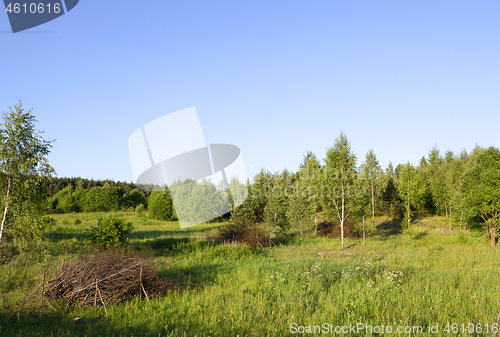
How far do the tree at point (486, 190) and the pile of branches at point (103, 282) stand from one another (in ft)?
76.6

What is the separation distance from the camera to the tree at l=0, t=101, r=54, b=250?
11.9 meters

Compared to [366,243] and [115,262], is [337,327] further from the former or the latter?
[366,243]

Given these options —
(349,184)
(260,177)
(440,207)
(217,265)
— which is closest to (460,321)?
(217,265)

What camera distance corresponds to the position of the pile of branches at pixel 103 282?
8.90m

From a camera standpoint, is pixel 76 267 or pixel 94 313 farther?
pixel 76 267

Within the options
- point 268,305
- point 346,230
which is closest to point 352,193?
point 346,230

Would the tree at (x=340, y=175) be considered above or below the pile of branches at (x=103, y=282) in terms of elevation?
above

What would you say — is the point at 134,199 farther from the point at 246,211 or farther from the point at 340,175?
the point at 340,175

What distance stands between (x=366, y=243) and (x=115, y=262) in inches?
884

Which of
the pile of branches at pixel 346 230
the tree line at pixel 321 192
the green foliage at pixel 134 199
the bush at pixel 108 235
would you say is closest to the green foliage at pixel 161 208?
the tree line at pixel 321 192

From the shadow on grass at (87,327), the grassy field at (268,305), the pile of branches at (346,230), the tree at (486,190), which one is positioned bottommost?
the pile of branches at (346,230)

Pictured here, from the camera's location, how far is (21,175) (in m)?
12.3

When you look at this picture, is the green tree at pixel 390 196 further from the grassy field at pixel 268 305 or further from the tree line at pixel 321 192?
the grassy field at pixel 268 305

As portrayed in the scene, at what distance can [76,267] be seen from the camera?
32.2ft
